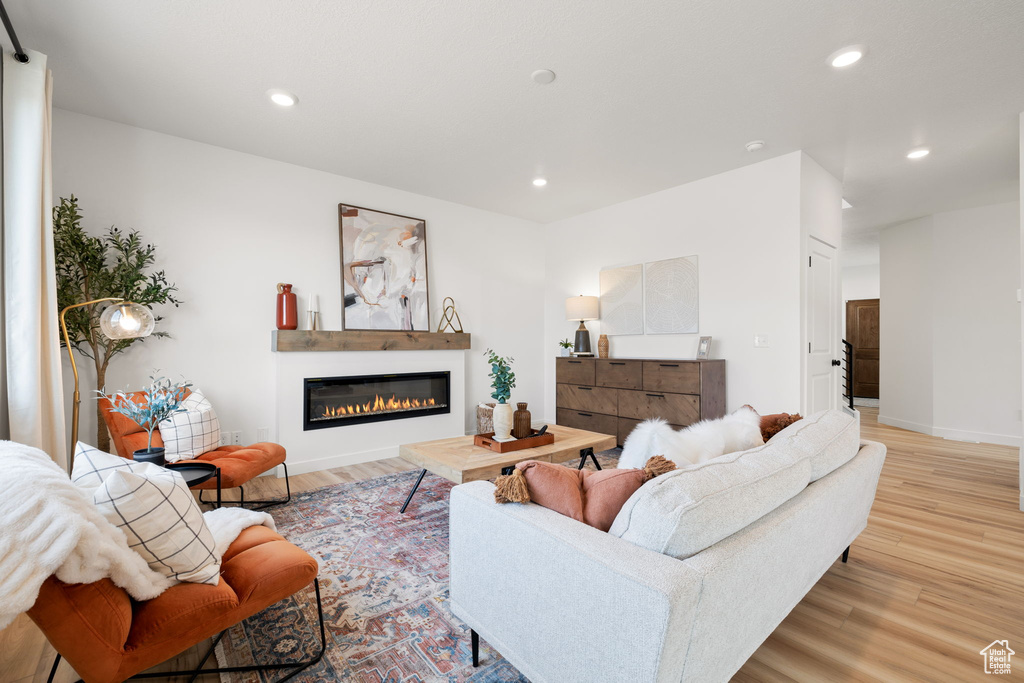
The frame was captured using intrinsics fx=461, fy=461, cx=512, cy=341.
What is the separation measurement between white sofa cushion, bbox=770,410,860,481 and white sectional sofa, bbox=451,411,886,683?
0.09 ft

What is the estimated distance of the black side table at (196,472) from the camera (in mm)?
2291

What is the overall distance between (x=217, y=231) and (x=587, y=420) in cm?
375

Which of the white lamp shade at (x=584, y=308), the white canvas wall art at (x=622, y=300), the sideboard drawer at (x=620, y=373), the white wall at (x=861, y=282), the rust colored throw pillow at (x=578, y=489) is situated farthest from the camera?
the white wall at (x=861, y=282)

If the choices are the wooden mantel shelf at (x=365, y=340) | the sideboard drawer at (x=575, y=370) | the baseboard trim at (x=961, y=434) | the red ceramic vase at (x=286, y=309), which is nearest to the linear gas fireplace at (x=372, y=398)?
the wooden mantel shelf at (x=365, y=340)

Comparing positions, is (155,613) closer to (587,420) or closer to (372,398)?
(372,398)

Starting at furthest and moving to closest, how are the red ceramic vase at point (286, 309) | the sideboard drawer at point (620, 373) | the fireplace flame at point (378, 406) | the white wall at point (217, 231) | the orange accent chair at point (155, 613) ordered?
the sideboard drawer at point (620, 373) → the fireplace flame at point (378, 406) → the red ceramic vase at point (286, 309) → the white wall at point (217, 231) → the orange accent chair at point (155, 613)

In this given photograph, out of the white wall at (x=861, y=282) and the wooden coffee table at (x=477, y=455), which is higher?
the white wall at (x=861, y=282)

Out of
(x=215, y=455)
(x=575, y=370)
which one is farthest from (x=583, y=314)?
(x=215, y=455)

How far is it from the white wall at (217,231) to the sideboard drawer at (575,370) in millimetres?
1543

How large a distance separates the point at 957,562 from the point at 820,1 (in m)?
2.80

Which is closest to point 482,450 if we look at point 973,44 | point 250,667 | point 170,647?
point 250,667

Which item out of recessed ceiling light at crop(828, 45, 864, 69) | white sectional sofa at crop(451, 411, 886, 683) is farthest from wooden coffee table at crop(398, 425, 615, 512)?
recessed ceiling light at crop(828, 45, 864, 69)

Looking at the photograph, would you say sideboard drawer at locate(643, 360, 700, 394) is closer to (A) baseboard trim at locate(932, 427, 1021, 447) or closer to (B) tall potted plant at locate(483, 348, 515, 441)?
(B) tall potted plant at locate(483, 348, 515, 441)

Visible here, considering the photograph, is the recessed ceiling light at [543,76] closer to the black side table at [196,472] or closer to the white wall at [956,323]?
the black side table at [196,472]
